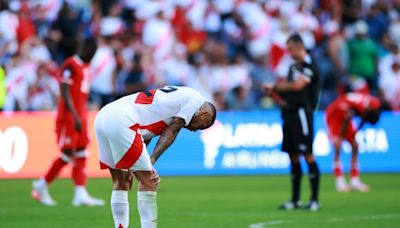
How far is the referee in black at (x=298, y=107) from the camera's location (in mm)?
15555

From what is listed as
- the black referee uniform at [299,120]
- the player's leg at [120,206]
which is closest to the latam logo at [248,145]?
the black referee uniform at [299,120]

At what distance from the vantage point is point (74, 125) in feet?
53.0

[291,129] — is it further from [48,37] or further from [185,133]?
[48,37]

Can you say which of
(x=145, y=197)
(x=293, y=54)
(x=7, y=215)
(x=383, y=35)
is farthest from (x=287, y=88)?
(x=383, y=35)

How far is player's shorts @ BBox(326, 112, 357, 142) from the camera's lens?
20422mm

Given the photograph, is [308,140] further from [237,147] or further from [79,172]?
[237,147]

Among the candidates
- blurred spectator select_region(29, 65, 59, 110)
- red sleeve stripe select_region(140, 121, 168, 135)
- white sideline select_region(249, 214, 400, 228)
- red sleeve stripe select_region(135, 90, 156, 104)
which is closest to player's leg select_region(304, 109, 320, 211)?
white sideline select_region(249, 214, 400, 228)

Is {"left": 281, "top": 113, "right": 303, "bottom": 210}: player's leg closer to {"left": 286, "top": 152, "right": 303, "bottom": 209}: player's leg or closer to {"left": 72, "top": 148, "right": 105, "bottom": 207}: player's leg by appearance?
{"left": 286, "top": 152, "right": 303, "bottom": 209}: player's leg

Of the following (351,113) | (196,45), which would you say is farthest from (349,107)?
(196,45)

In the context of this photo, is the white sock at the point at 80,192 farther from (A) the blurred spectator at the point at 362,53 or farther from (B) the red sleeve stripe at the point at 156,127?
(A) the blurred spectator at the point at 362,53

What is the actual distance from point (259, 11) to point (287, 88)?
1270 cm

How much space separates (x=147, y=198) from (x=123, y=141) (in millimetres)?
640

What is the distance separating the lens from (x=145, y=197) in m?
10.3

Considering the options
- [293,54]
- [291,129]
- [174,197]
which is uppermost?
[293,54]
